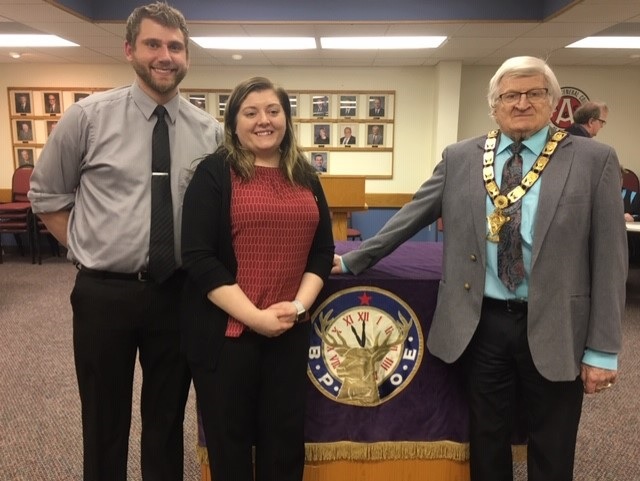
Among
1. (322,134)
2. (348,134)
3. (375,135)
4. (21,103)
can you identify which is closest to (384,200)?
(375,135)

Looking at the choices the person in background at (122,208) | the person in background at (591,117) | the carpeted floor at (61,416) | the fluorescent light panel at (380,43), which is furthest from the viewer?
the fluorescent light panel at (380,43)

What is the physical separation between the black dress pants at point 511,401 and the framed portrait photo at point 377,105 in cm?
646

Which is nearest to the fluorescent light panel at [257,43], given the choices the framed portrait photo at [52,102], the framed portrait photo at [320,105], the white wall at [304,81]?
the white wall at [304,81]

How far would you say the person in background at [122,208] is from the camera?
5.42 ft

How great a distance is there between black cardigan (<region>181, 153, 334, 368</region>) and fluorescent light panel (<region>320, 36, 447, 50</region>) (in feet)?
15.9

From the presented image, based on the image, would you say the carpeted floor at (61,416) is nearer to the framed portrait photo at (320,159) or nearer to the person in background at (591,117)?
the person in background at (591,117)

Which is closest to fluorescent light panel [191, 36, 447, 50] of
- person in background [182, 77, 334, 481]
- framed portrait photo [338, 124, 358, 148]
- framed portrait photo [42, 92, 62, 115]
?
framed portrait photo [338, 124, 358, 148]

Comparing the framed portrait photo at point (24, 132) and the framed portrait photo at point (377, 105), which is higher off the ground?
the framed portrait photo at point (377, 105)

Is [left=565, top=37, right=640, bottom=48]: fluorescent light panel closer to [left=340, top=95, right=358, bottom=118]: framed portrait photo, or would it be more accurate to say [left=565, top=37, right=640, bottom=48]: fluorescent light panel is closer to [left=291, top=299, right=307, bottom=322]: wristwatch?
[left=340, top=95, right=358, bottom=118]: framed portrait photo

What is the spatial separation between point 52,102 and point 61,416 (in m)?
6.27

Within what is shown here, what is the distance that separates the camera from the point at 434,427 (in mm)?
1958

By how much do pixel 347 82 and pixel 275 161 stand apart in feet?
21.2

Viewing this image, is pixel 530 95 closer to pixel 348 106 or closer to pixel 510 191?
pixel 510 191

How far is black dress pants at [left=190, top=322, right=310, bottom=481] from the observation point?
4.96ft
